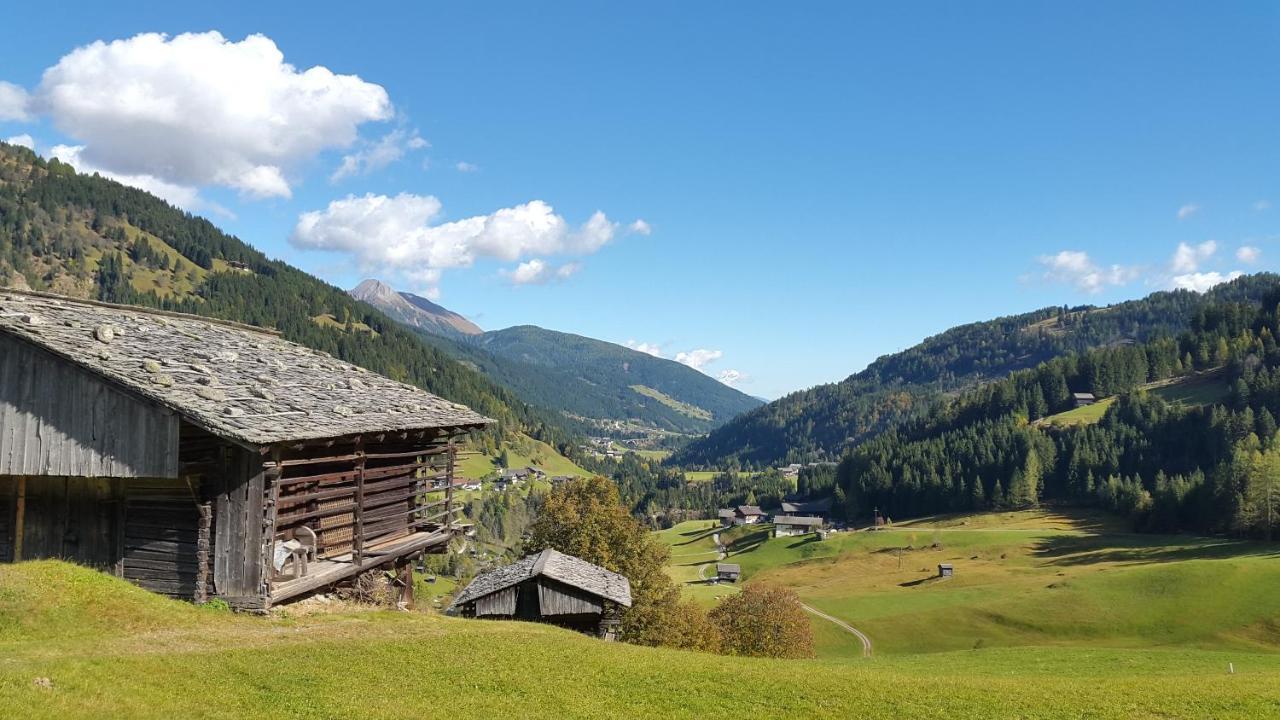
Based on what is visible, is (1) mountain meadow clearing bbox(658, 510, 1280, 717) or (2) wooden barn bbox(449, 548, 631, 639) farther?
(2) wooden barn bbox(449, 548, 631, 639)

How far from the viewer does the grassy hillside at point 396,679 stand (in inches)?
567

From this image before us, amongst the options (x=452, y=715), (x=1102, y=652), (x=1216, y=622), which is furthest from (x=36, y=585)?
(x=1216, y=622)

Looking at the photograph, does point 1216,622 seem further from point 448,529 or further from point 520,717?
point 520,717

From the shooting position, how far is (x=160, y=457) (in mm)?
20250

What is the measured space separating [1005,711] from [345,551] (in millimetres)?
21228

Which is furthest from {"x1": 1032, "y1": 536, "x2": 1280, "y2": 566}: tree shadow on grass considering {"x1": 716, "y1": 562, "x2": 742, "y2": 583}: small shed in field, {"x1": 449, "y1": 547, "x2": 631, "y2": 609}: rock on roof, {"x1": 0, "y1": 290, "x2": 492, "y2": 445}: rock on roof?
{"x1": 0, "y1": 290, "x2": 492, "y2": 445}: rock on roof

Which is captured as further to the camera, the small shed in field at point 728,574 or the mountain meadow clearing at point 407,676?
the small shed in field at point 728,574

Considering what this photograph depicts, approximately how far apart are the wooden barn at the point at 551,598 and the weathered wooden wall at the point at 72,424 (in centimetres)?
1608

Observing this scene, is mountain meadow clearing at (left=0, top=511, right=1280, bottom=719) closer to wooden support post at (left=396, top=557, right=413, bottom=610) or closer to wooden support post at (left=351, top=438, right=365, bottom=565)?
wooden support post at (left=351, top=438, right=365, bottom=565)

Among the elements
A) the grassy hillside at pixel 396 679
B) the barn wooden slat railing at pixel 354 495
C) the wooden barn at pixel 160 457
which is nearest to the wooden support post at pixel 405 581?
the barn wooden slat railing at pixel 354 495

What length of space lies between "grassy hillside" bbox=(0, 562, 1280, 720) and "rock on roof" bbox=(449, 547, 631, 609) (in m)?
8.04

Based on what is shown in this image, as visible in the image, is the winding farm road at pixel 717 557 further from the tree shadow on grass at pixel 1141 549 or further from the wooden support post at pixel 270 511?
the wooden support post at pixel 270 511

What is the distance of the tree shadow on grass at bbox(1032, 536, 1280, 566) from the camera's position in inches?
4353

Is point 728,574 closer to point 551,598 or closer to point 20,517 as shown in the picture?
point 551,598
